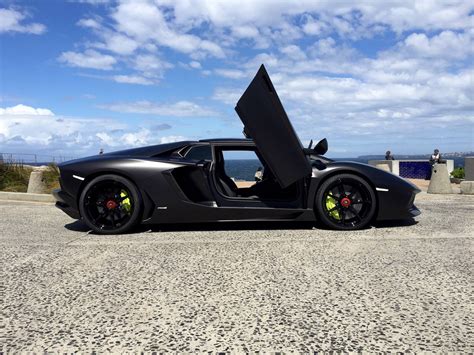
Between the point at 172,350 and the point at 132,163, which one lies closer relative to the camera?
the point at 172,350

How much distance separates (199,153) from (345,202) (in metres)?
1.88

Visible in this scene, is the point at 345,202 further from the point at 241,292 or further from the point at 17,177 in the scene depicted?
the point at 17,177

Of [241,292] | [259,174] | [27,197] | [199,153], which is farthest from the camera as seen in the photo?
[27,197]

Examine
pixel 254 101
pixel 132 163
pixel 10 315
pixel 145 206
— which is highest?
pixel 254 101

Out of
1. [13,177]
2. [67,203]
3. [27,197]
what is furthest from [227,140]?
[13,177]

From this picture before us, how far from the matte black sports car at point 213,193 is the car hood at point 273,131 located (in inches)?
0.5

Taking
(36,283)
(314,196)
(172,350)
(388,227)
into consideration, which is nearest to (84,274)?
(36,283)

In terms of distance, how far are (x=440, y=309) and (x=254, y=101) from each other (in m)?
2.88

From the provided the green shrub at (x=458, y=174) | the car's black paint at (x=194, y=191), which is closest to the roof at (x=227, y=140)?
the car's black paint at (x=194, y=191)

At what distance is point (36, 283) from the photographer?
9.18ft

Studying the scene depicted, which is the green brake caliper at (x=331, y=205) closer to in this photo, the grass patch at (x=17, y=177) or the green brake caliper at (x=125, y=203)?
the green brake caliper at (x=125, y=203)

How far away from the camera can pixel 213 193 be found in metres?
4.66

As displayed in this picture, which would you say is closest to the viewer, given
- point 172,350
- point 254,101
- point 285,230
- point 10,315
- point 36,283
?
point 172,350

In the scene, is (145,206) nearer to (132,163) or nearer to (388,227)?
(132,163)
